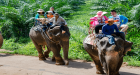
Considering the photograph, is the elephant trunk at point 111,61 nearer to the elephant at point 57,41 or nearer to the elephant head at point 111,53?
the elephant head at point 111,53

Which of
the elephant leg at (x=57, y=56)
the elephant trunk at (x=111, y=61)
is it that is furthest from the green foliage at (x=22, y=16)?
the elephant trunk at (x=111, y=61)

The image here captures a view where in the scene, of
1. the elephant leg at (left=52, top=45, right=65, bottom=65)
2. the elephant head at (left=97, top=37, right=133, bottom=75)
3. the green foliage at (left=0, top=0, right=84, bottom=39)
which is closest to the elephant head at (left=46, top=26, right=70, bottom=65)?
→ the elephant leg at (left=52, top=45, right=65, bottom=65)

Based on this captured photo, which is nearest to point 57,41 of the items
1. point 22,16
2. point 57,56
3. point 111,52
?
point 57,56

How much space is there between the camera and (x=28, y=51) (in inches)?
399

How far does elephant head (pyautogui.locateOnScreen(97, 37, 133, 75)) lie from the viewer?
3963 mm

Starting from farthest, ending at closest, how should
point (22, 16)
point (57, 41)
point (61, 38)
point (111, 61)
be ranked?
point (22, 16)
point (57, 41)
point (61, 38)
point (111, 61)

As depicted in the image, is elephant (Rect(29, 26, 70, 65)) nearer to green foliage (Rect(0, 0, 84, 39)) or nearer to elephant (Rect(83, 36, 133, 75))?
elephant (Rect(83, 36, 133, 75))

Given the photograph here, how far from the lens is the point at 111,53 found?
3.98 metres

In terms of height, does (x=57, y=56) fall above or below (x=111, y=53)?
below

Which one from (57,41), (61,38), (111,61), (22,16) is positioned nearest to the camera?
(111,61)

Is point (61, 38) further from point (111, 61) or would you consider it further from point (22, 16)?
point (22, 16)

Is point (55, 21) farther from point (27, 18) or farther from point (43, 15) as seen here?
point (27, 18)

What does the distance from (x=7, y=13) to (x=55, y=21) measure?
6744 millimetres

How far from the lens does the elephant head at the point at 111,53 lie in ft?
13.0
